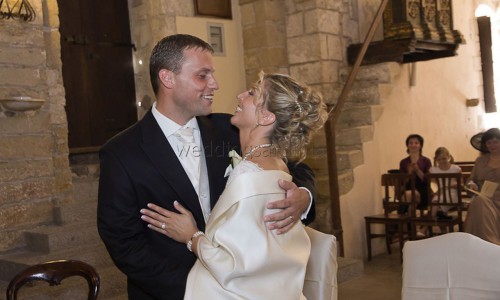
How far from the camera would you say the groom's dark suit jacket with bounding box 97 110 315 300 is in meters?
1.81

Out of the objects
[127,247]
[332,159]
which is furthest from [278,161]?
[332,159]

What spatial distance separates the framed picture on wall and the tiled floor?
9.85 ft

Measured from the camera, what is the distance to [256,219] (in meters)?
1.66

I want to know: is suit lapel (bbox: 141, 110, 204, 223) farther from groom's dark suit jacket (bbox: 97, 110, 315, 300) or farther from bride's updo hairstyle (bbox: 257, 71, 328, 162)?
bride's updo hairstyle (bbox: 257, 71, 328, 162)

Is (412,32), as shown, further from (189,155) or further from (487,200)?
(189,155)

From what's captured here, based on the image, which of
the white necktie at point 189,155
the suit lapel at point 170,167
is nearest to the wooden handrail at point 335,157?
the white necktie at point 189,155

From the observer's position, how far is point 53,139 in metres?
5.04

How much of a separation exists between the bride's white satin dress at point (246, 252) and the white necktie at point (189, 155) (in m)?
0.28

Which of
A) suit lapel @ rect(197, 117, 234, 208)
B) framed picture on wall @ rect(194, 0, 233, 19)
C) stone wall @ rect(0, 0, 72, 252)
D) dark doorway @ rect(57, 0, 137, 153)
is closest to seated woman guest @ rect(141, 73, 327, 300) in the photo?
suit lapel @ rect(197, 117, 234, 208)

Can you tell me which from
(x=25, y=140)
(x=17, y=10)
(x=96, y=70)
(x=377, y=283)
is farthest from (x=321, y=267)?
(x=96, y=70)

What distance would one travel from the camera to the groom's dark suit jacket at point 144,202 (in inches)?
71.4

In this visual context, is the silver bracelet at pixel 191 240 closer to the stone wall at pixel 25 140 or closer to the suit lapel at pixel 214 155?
the suit lapel at pixel 214 155

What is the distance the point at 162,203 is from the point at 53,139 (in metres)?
3.43

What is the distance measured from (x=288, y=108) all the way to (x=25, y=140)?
320 centimetres
